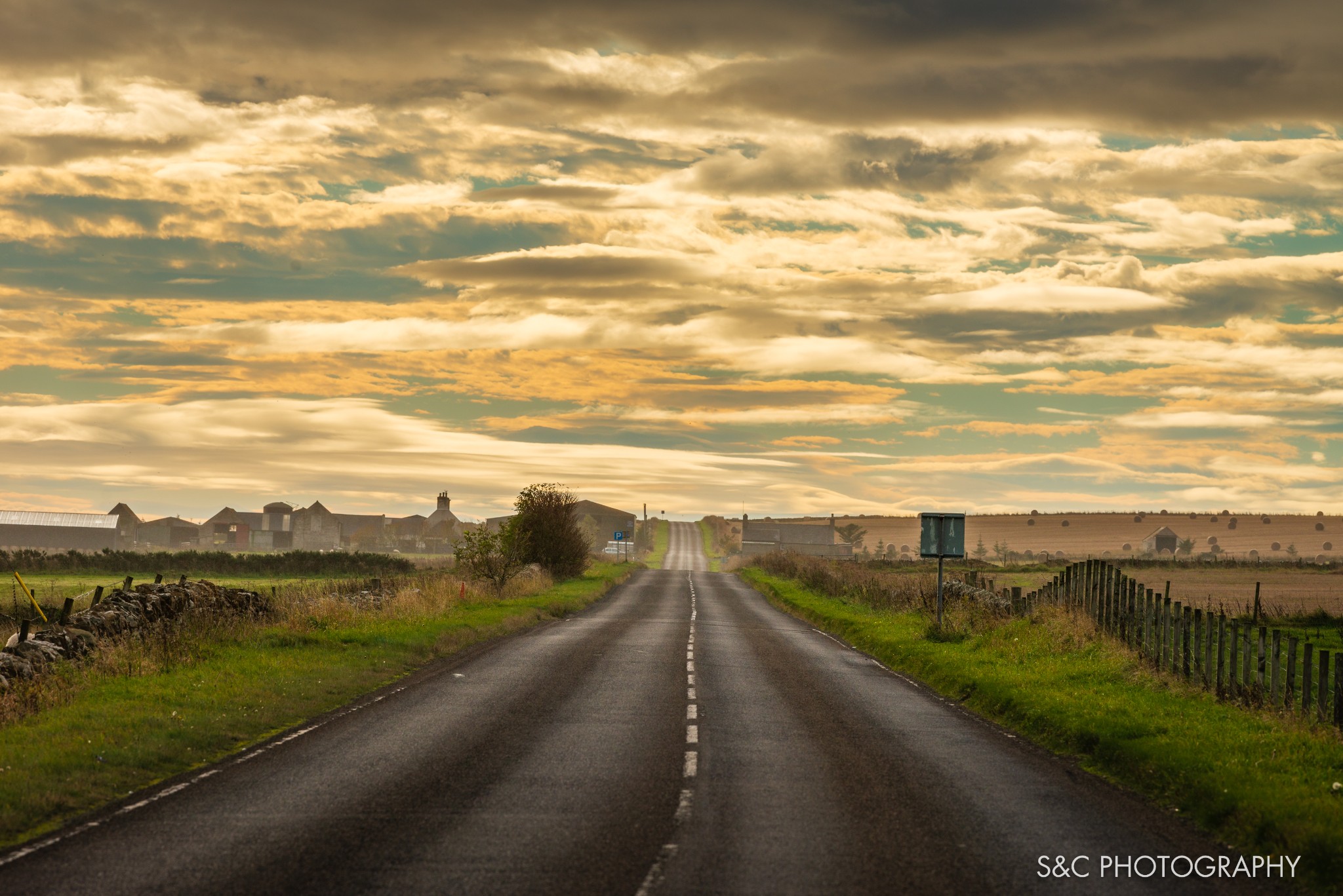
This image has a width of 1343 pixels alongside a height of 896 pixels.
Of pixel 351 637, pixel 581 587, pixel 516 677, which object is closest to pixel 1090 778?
pixel 516 677

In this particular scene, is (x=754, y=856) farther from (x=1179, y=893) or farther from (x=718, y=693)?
(x=718, y=693)

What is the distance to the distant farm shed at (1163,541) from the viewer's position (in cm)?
18625

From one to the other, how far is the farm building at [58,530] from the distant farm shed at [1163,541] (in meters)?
166

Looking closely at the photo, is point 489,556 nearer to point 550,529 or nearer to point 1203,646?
point 550,529

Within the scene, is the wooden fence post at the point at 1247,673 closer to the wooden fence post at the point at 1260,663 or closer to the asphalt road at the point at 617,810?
the wooden fence post at the point at 1260,663

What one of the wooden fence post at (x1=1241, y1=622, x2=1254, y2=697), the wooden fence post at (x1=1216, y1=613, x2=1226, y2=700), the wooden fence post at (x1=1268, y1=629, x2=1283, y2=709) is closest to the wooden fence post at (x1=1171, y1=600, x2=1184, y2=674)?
the wooden fence post at (x1=1216, y1=613, x2=1226, y2=700)

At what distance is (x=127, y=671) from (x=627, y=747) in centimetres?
1028

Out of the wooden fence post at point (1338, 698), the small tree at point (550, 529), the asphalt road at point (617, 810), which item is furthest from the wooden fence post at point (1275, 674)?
the small tree at point (550, 529)

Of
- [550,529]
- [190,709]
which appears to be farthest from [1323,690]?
[550,529]

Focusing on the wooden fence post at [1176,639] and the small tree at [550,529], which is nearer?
the wooden fence post at [1176,639]

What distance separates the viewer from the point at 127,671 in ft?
63.3

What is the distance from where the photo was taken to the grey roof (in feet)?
517

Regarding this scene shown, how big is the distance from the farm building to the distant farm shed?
166 metres

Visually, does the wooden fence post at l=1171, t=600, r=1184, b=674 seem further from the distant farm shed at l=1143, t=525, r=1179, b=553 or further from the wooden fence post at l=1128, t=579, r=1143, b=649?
the distant farm shed at l=1143, t=525, r=1179, b=553
